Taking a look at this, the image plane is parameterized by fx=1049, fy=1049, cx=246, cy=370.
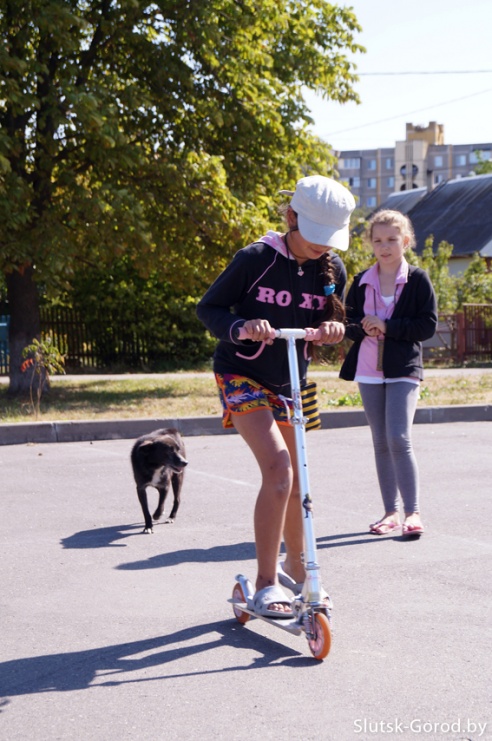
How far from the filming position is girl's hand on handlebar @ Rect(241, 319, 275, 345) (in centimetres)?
405

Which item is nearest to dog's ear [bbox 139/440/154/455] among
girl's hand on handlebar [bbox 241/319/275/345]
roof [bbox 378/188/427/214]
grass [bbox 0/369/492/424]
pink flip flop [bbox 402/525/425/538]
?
pink flip flop [bbox 402/525/425/538]

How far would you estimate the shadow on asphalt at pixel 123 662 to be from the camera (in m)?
3.80

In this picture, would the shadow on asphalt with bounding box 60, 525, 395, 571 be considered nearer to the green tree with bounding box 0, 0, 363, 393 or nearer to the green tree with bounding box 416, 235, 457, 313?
the green tree with bounding box 0, 0, 363, 393

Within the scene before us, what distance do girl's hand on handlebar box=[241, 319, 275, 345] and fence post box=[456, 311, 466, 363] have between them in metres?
25.2

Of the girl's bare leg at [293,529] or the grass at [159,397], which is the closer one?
the girl's bare leg at [293,529]

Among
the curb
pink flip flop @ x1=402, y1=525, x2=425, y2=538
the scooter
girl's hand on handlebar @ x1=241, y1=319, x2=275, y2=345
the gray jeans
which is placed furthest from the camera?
the curb

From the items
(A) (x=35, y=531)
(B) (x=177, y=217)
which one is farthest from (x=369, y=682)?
(B) (x=177, y=217)

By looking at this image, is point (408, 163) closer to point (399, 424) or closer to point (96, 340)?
point (96, 340)

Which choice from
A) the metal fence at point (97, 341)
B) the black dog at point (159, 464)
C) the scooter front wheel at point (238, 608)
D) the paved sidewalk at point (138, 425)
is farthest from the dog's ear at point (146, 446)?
the metal fence at point (97, 341)

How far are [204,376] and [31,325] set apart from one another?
198 inches

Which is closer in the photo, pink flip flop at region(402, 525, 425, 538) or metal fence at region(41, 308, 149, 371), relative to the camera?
pink flip flop at region(402, 525, 425, 538)

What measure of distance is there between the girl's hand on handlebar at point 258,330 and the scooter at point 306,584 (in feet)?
0.12

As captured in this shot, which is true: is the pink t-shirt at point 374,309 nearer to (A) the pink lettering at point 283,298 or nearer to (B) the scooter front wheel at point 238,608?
(A) the pink lettering at point 283,298

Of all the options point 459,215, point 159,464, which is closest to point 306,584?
point 159,464
